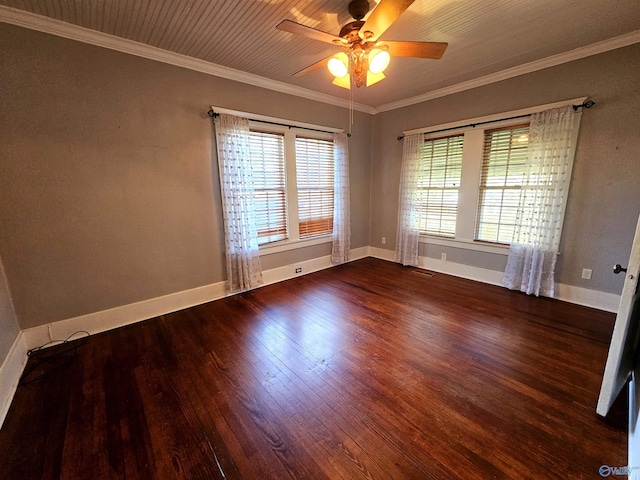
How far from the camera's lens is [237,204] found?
3.12 m

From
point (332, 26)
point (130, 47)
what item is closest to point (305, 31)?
point (332, 26)

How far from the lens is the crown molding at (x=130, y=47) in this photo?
6.42ft

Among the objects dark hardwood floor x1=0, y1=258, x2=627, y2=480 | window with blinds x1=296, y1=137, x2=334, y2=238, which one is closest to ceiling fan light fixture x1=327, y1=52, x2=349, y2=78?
window with blinds x1=296, y1=137, x2=334, y2=238

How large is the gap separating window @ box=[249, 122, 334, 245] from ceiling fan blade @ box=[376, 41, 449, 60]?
1905 millimetres

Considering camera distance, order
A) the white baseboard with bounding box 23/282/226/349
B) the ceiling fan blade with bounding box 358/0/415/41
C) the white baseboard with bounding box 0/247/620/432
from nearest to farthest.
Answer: the ceiling fan blade with bounding box 358/0/415/41 < the white baseboard with bounding box 0/247/620/432 < the white baseboard with bounding box 23/282/226/349

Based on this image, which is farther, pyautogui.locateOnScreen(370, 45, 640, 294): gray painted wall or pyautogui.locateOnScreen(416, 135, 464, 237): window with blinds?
pyautogui.locateOnScreen(416, 135, 464, 237): window with blinds

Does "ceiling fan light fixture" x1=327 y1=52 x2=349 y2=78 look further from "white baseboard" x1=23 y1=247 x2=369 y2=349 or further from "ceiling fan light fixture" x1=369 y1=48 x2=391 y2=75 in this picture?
"white baseboard" x1=23 y1=247 x2=369 y2=349

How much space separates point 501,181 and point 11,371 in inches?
202

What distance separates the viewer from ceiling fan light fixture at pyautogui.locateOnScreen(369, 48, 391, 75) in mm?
1870

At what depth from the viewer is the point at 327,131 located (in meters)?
3.99

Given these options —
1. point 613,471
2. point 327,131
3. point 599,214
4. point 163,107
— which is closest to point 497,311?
point 599,214

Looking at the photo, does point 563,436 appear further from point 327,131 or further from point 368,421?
point 327,131

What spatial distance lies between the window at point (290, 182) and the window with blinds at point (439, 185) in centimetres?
150

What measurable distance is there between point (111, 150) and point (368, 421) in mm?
→ 3101
